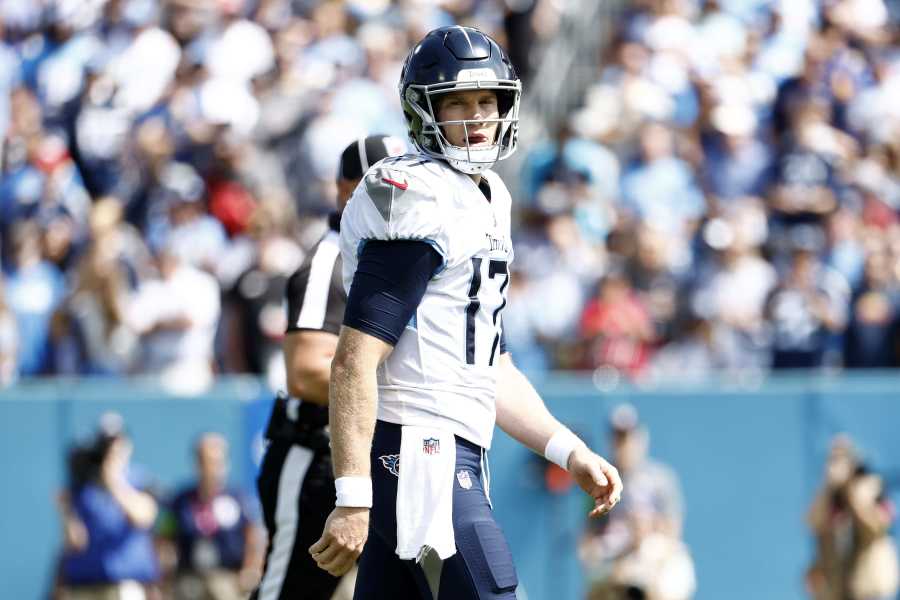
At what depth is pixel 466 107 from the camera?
413 cm

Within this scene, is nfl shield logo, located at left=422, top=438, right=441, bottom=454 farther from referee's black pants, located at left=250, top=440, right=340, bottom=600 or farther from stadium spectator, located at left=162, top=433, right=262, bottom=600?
stadium spectator, located at left=162, top=433, right=262, bottom=600

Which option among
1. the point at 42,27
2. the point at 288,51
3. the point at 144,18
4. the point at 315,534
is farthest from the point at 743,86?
the point at 315,534

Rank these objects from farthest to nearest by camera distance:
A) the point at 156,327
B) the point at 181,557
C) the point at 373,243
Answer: the point at 156,327 < the point at 181,557 < the point at 373,243

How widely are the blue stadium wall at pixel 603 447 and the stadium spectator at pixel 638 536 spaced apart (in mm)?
131

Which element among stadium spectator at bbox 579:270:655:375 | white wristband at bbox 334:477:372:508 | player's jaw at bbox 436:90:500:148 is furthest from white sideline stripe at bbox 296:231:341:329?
stadium spectator at bbox 579:270:655:375

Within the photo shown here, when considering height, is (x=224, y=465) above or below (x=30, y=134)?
below

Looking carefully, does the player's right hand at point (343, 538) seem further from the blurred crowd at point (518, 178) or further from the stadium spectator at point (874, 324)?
the stadium spectator at point (874, 324)

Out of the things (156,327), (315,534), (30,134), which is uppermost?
(30,134)

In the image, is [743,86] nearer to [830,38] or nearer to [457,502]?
[830,38]

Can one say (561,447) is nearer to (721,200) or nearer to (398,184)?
(398,184)

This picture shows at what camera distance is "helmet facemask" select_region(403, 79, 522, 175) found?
4070mm

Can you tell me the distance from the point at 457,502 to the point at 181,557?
17.7ft

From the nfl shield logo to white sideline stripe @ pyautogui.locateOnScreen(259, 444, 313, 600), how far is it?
1288 mm

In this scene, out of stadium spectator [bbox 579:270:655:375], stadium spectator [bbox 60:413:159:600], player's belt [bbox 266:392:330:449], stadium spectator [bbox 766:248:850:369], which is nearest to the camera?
player's belt [bbox 266:392:330:449]
